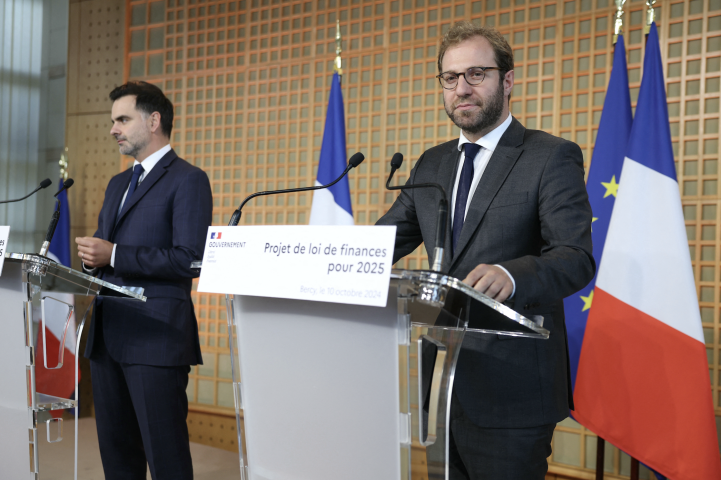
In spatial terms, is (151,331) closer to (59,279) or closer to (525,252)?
(59,279)

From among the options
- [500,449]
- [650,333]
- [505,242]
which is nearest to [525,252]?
[505,242]

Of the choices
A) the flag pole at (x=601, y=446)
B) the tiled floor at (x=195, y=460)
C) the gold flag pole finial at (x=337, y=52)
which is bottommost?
the tiled floor at (x=195, y=460)

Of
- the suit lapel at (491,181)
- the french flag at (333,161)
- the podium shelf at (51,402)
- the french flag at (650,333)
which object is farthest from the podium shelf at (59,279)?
the french flag at (650,333)

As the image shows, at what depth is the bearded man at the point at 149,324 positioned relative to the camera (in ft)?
7.99

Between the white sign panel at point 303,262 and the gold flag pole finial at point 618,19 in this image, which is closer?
the white sign panel at point 303,262

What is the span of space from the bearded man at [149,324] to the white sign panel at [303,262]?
3.31 ft

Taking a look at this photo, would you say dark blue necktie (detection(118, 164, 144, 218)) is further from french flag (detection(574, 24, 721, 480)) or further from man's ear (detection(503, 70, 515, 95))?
french flag (detection(574, 24, 721, 480))

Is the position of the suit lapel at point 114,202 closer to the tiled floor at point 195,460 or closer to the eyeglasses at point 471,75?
the tiled floor at point 195,460

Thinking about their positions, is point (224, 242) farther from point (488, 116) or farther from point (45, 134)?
point (45, 134)

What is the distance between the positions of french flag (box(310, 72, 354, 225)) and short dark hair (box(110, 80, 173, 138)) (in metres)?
1.12

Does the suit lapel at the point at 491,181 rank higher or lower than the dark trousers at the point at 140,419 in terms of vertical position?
higher

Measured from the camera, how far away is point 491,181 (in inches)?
65.3

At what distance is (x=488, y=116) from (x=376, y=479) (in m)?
0.99

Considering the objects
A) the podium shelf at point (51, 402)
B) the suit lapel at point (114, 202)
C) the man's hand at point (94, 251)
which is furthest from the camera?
the suit lapel at point (114, 202)
